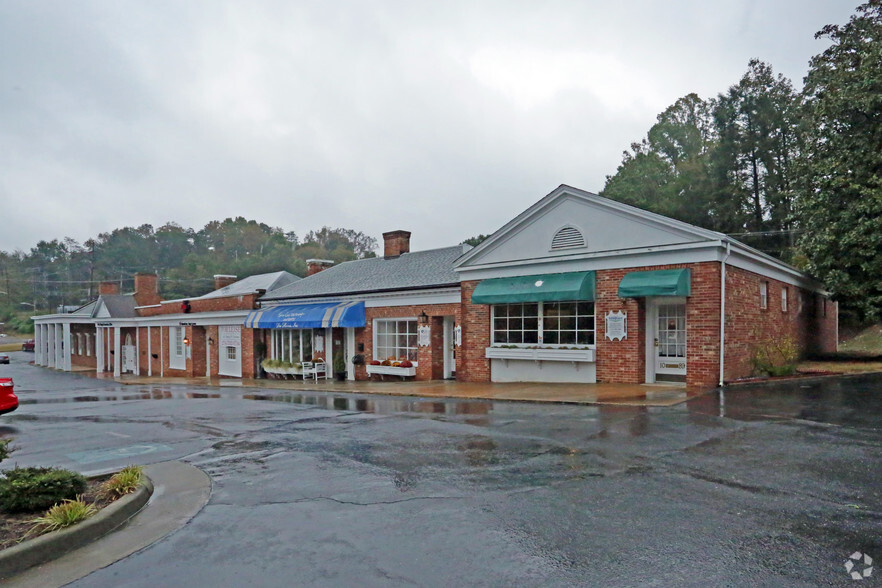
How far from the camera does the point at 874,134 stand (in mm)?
20391

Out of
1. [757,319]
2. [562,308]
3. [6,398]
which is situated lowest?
[6,398]

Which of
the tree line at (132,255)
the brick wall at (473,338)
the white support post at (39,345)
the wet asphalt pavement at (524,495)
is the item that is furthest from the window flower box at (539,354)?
the tree line at (132,255)

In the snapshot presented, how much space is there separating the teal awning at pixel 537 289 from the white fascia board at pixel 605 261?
0.24 meters

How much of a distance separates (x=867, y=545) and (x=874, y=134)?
817 inches

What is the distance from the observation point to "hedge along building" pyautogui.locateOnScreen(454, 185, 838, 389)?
1441 cm

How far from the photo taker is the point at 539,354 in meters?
17.3

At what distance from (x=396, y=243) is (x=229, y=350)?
10099 millimetres

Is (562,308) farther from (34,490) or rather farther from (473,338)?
(34,490)

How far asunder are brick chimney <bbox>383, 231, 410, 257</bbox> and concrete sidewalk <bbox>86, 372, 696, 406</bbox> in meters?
7.22

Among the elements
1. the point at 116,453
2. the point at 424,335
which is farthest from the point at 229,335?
the point at 116,453

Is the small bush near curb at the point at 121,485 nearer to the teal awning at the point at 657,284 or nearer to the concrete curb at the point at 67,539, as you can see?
the concrete curb at the point at 67,539

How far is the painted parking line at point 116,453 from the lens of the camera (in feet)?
30.2

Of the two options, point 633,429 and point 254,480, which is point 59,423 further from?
point 633,429

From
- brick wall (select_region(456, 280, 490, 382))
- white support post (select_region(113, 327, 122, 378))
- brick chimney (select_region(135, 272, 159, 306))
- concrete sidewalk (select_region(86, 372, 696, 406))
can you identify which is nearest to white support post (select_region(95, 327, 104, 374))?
white support post (select_region(113, 327, 122, 378))
